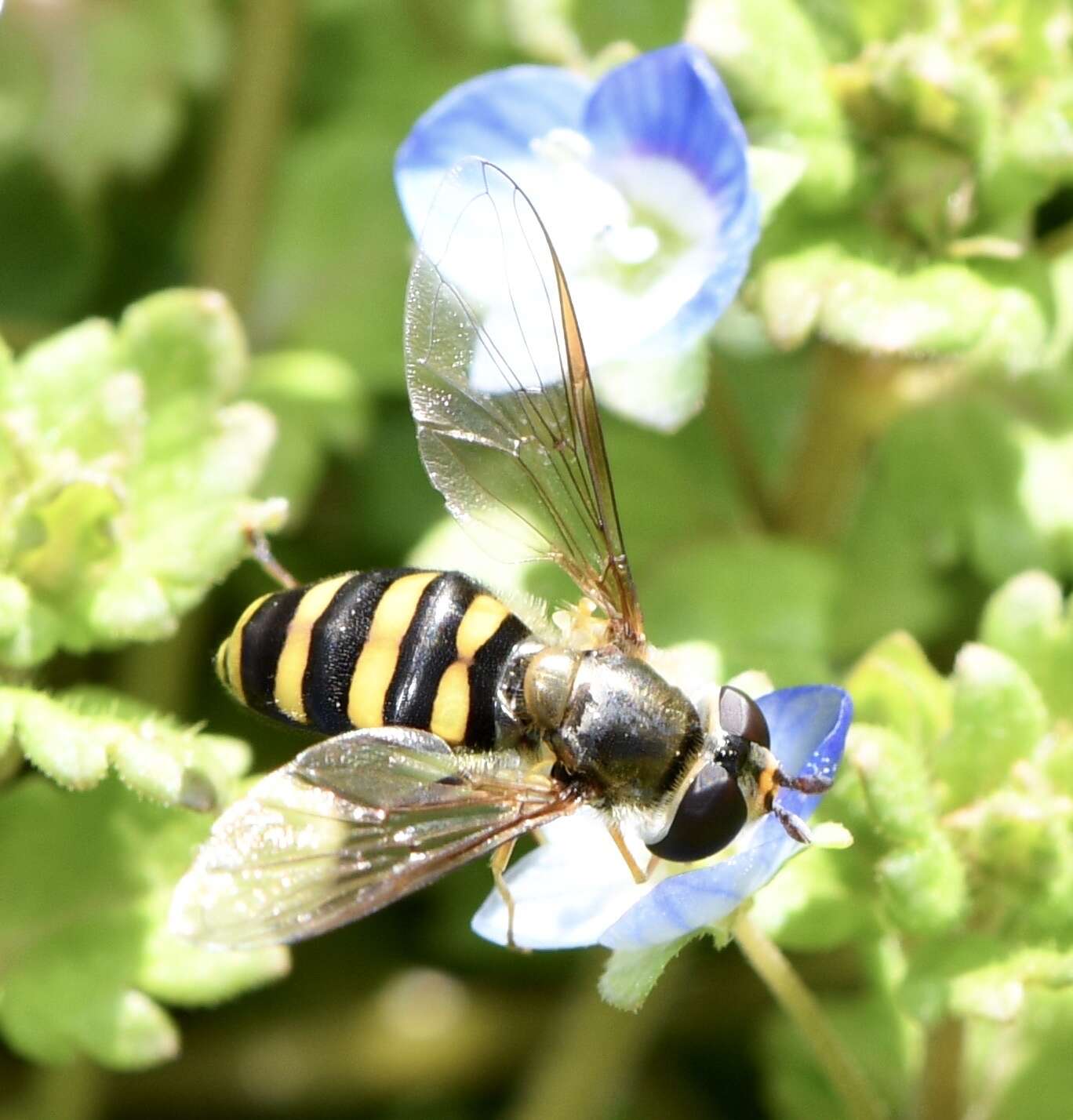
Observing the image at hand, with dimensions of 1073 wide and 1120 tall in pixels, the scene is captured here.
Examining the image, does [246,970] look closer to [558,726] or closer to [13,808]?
[13,808]

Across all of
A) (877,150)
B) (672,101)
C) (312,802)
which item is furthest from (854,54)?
(312,802)

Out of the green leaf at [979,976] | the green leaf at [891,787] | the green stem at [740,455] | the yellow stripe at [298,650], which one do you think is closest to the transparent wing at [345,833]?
the yellow stripe at [298,650]

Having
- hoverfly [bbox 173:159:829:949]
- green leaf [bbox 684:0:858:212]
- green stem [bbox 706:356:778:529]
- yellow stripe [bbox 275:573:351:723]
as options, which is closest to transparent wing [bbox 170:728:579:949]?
hoverfly [bbox 173:159:829:949]

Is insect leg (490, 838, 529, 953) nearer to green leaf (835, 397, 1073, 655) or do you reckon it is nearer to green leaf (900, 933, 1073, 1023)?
green leaf (900, 933, 1073, 1023)

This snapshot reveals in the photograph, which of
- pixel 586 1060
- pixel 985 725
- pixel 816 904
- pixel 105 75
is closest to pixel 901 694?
pixel 985 725

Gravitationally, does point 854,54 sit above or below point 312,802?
above

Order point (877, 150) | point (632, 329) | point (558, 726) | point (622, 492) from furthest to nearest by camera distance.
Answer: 1. point (622, 492)
2. point (877, 150)
3. point (632, 329)
4. point (558, 726)

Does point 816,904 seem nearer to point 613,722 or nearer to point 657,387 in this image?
point 613,722
